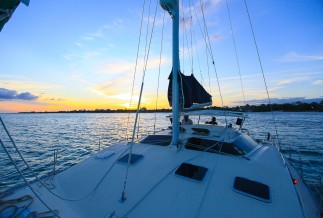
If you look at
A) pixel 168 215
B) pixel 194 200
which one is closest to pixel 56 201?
pixel 168 215

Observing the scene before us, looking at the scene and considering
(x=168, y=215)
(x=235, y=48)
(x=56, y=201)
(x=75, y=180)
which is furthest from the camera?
(x=235, y=48)

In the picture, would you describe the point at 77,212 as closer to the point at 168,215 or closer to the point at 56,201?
the point at 56,201

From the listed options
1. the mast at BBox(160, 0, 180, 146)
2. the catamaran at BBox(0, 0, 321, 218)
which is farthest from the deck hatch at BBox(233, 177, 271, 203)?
the mast at BBox(160, 0, 180, 146)

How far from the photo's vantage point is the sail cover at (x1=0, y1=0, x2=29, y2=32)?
161 cm

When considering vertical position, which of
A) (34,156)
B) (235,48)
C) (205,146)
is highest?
(235,48)

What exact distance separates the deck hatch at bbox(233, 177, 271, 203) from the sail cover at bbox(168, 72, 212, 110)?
9.61ft

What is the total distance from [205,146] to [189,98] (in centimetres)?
167

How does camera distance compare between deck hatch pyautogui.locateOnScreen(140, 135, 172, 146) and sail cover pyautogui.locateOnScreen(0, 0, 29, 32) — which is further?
deck hatch pyautogui.locateOnScreen(140, 135, 172, 146)

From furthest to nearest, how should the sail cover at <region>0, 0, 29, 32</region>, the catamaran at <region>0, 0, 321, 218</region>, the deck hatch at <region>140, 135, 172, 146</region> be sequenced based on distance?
the deck hatch at <region>140, 135, 172, 146</region>
the catamaran at <region>0, 0, 321, 218</region>
the sail cover at <region>0, 0, 29, 32</region>

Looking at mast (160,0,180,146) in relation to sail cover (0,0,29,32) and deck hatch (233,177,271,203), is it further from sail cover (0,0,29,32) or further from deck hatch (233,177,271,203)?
sail cover (0,0,29,32)

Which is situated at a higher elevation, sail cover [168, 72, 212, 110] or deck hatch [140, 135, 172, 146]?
sail cover [168, 72, 212, 110]

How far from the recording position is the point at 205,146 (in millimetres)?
5707

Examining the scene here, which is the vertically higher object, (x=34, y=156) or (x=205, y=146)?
(x=205, y=146)

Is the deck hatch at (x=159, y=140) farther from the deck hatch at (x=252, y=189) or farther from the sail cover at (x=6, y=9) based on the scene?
the sail cover at (x=6, y=9)
